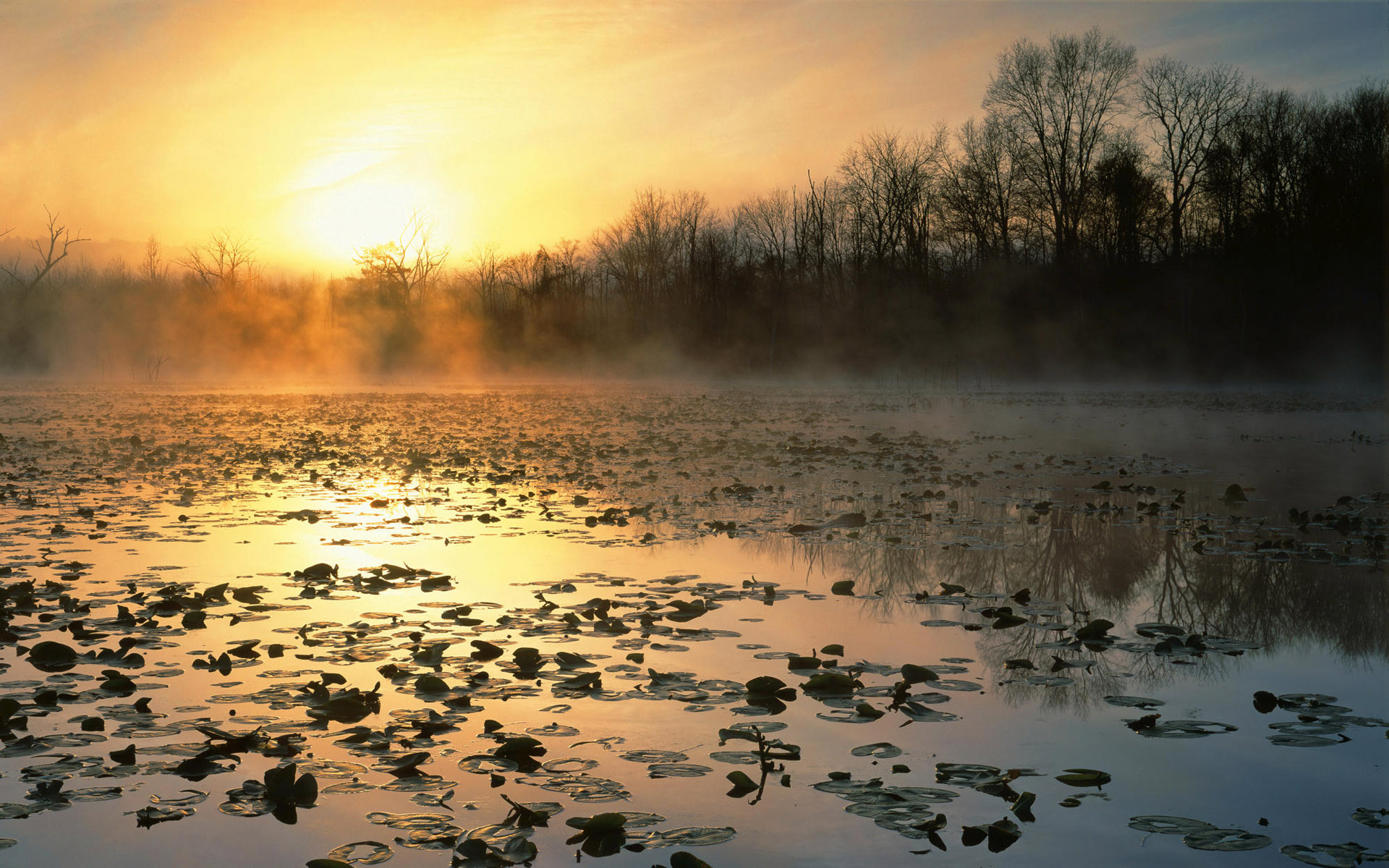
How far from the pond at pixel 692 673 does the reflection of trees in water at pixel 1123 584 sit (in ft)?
0.11

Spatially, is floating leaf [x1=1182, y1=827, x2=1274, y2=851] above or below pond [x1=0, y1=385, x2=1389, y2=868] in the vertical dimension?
below

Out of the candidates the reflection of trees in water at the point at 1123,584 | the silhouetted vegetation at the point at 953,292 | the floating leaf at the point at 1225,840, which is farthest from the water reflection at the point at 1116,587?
the silhouetted vegetation at the point at 953,292

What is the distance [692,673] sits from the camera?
470 cm

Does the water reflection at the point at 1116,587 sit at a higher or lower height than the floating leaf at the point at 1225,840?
higher

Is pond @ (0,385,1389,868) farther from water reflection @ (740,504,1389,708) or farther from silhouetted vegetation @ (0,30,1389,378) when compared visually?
silhouetted vegetation @ (0,30,1389,378)

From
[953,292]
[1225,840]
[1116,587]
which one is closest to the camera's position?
[1225,840]

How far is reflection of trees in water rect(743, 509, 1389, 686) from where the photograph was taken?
521cm

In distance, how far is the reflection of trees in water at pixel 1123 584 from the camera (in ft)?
17.1

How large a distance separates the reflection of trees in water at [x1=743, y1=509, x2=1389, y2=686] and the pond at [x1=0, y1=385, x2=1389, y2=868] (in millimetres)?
34

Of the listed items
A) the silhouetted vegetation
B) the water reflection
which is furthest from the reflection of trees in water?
the silhouetted vegetation

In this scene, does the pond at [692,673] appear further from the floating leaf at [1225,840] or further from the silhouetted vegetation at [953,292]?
the silhouetted vegetation at [953,292]

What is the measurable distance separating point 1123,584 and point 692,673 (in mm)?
3606

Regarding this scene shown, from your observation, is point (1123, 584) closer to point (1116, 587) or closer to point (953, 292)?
point (1116, 587)

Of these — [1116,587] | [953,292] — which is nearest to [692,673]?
[1116,587]
